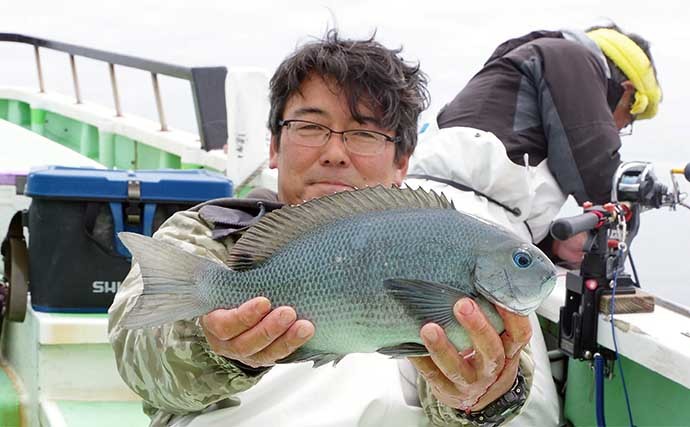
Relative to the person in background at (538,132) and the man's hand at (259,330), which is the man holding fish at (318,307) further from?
the person in background at (538,132)

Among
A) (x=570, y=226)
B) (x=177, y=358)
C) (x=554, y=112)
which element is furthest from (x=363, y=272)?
(x=554, y=112)

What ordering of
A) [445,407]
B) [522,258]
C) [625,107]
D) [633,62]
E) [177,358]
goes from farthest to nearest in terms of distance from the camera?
1. [625,107]
2. [633,62]
3. [445,407]
4. [177,358]
5. [522,258]

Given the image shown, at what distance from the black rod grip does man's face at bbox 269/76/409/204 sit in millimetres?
586

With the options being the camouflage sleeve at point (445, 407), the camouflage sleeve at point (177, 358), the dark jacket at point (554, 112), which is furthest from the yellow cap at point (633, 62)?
the camouflage sleeve at point (177, 358)

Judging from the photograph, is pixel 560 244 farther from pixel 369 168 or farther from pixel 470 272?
pixel 470 272

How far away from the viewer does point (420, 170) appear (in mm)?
3188

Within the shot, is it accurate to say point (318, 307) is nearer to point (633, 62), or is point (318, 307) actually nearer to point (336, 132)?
point (336, 132)

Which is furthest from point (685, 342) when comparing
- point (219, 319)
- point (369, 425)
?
point (219, 319)

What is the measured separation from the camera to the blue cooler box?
2941mm

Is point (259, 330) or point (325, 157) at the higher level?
point (325, 157)

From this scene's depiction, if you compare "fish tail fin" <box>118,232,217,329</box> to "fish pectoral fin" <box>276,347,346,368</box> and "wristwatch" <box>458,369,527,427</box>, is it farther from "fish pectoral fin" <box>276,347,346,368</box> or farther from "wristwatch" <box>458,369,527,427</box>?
"wristwatch" <box>458,369,527,427</box>

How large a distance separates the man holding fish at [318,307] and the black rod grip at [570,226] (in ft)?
1.76

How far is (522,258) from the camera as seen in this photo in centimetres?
130

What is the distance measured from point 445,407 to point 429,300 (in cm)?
51
